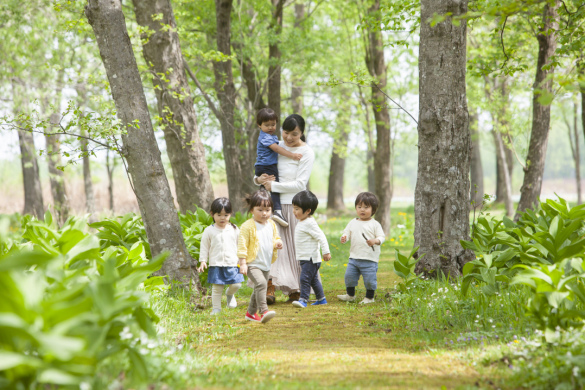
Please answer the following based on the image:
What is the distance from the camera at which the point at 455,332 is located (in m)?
4.16

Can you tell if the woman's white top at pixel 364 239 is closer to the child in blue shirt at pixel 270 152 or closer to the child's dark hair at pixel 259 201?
the child in blue shirt at pixel 270 152

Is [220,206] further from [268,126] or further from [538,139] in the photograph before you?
[538,139]

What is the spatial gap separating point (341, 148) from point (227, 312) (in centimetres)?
1813

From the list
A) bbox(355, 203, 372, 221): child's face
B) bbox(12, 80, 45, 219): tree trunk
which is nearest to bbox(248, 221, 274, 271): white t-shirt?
bbox(355, 203, 372, 221): child's face

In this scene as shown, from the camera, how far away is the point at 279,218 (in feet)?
19.3

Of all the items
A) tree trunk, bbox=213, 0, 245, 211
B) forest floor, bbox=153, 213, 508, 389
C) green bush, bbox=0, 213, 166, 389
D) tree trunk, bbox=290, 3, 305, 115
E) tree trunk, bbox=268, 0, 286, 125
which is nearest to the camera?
green bush, bbox=0, 213, 166, 389

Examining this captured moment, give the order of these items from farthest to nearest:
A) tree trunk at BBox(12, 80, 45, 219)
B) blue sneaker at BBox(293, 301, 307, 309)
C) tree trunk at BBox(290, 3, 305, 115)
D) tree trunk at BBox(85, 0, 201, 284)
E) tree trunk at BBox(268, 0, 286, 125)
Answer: tree trunk at BBox(290, 3, 305, 115), tree trunk at BBox(12, 80, 45, 219), tree trunk at BBox(268, 0, 286, 125), blue sneaker at BBox(293, 301, 307, 309), tree trunk at BBox(85, 0, 201, 284)

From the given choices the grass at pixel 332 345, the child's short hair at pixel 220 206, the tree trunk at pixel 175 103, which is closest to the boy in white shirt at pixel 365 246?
the grass at pixel 332 345

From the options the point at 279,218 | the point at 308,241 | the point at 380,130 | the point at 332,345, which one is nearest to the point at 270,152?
the point at 279,218

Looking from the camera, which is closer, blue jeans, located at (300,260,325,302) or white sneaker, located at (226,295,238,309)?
blue jeans, located at (300,260,325,302)

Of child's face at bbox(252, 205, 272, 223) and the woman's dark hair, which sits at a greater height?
the woman's dark hair

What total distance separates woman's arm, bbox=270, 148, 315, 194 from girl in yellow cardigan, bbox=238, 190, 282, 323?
1.82 ft

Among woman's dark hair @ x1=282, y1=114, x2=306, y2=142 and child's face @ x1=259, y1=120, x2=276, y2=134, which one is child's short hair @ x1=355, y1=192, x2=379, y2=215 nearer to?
woman's dark hair @ x1=282, y1=114, x2=306, y2=142

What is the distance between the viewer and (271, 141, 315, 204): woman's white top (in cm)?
589
